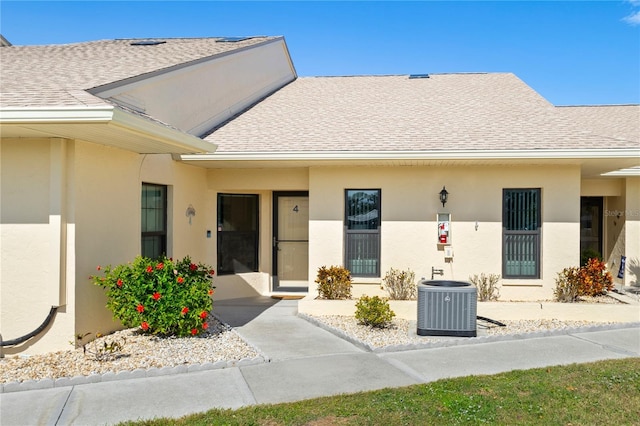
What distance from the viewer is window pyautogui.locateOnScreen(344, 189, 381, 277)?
429 inches

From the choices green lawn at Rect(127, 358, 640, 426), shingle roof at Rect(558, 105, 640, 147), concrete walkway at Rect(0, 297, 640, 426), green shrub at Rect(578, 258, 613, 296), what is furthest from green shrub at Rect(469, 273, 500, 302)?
shingle roof at Rect(558, 105, 640, 147)

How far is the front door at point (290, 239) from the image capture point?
1251cm

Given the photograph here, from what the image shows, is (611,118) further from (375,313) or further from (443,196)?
(375,313)

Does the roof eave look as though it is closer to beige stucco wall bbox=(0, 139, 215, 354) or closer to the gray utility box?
beige stucco wall bbox=(0, 139, 215, 354)

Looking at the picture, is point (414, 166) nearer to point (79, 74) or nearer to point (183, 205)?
point (183, 205)

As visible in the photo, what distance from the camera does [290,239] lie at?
1256 centimetres

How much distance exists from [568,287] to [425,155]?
378 centimetres

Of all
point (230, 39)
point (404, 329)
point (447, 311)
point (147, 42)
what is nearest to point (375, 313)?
point (404, 329)

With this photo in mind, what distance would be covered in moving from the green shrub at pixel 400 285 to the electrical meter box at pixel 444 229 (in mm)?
936

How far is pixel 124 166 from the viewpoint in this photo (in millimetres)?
8180

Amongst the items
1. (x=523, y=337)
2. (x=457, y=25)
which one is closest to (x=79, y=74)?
(x=523, y=337)

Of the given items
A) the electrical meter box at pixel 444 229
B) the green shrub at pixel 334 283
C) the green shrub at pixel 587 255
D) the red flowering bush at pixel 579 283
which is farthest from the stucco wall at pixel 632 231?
the green shrub at pixel 334 283

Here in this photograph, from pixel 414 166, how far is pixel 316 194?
2149mm

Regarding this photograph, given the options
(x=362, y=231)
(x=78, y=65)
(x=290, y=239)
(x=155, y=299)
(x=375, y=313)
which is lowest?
(x=375, y=313)
